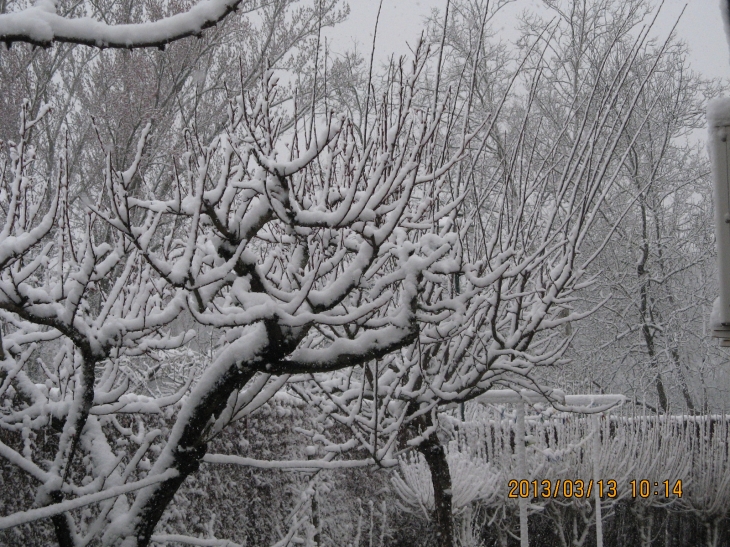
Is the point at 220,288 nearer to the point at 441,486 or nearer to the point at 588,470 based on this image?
the point at 441,486

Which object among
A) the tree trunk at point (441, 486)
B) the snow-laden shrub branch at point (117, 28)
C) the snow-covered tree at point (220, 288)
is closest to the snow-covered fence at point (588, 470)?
the tree trunk at point (441, 486)

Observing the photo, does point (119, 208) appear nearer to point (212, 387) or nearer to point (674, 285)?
point (212, 387)

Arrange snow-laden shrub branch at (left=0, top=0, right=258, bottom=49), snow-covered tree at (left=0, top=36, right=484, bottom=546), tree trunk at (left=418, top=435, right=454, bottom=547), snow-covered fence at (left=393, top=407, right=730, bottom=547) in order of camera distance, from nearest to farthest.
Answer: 1. snow-laden shrub branch at (left=0, top=0, right=258, bottom=49)
2. snow-covered tree at (left=0, top=36, right=484, bottom=546)
3. tree trunk at (left=418, top=435, right=454, bottom=547)
4. snow-covered fence at (left=393, top=407, right=730, bottom=547)

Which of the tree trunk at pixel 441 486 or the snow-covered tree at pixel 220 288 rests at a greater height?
the snow-covered tree at pixel 220 288

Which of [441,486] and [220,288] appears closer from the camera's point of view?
[220,288]

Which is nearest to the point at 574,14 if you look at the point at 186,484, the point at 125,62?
the point at 125,62

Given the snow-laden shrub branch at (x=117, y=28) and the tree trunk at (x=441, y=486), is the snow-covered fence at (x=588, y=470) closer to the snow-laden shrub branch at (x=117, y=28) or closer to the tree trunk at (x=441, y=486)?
the tree trunk at (x=441, y=486)

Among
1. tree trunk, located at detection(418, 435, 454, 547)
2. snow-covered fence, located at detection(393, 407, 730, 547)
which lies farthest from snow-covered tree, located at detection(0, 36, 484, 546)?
snow-covered fence, located at detection(393, 407, 730, 547)

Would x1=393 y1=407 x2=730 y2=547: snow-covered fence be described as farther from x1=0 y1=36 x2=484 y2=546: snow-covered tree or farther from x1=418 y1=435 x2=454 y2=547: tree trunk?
x1=0 y1=36 x2=484 y2=546: snow-covered tree

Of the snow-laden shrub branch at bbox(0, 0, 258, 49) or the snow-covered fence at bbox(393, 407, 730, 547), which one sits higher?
the snow-laden shrub branch at bbox(0, 0, 258, 49)

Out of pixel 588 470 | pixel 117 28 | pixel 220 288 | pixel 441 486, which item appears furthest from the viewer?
pixel 588 470

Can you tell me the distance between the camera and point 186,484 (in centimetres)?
448

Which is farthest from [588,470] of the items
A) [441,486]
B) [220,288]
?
[220,288]

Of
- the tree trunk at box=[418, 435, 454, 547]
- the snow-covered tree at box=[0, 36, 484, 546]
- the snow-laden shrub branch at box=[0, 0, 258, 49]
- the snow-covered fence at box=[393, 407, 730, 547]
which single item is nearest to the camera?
the snow-laden shrub branch at box=[0, 0, 258, 49]
